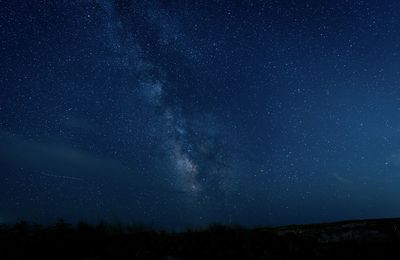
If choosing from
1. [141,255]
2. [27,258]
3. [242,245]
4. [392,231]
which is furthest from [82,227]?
[392,231]

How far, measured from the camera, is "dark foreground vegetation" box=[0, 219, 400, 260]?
4.93 m

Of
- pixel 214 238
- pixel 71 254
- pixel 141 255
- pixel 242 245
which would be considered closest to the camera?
pixel 141 255

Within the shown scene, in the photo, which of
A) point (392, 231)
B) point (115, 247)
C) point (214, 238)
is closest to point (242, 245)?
point (214, 238)

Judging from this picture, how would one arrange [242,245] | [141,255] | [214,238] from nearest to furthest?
[141,255] < [242,245] < [214,238]

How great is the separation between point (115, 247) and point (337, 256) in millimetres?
4016

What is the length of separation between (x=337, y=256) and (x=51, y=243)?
523 centimetres

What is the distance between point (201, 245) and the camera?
18.5ft

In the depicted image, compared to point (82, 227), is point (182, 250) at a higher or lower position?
lower

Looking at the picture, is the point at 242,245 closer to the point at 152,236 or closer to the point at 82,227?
the point at 152,236

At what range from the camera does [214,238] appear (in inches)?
243

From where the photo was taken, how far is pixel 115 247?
16.9 feet

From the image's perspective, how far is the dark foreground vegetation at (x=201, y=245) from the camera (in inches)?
194

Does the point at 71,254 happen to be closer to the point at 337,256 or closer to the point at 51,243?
the point at 51,243

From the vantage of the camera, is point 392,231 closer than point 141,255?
No
